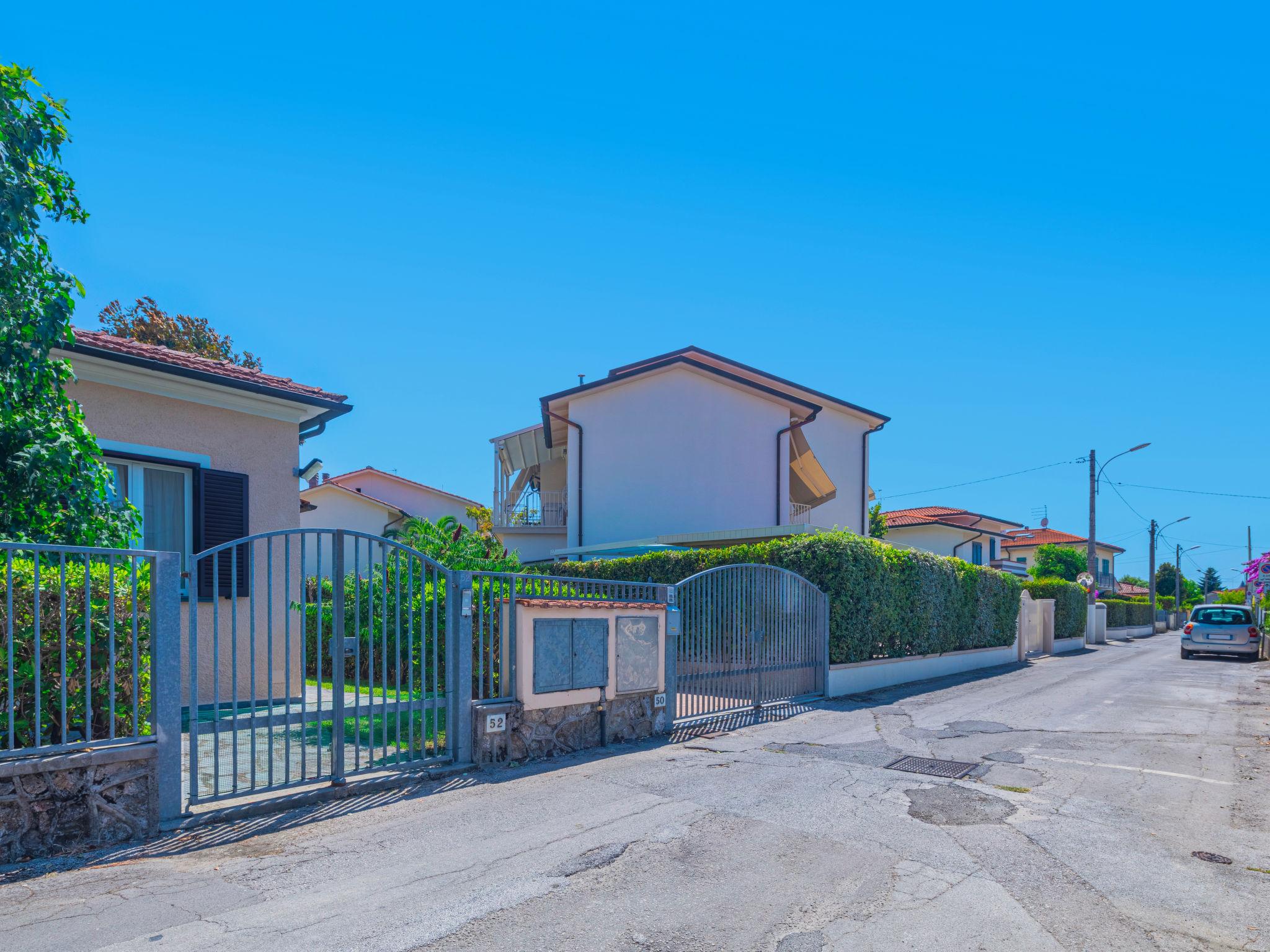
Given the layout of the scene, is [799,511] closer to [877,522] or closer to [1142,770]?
[877,522]

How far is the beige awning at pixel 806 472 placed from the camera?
2753cm

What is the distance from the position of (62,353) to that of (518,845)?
7296mm

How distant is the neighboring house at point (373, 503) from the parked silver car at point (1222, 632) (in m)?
23.4

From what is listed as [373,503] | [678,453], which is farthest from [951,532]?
[373,503]

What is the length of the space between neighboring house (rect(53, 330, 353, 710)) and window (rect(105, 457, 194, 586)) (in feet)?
0.04

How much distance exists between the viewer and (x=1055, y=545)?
57125 millimetres

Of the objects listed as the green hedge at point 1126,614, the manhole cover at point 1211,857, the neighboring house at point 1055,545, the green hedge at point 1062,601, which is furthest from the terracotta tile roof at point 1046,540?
the manhole cover at point 1211,857

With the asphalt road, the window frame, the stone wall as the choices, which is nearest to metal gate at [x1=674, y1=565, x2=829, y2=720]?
the stone wall

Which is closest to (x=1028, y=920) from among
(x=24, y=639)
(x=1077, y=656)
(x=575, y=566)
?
(x=24, y=639)

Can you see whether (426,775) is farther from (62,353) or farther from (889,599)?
(889,599)

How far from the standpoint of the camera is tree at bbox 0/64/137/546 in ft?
24.3

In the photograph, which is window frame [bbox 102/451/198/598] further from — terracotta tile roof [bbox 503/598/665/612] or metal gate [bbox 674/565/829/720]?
metal gate [bbox 674/565/829/720]

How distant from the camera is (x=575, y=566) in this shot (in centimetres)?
1767

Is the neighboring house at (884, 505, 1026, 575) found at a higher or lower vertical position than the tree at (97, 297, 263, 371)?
lower
